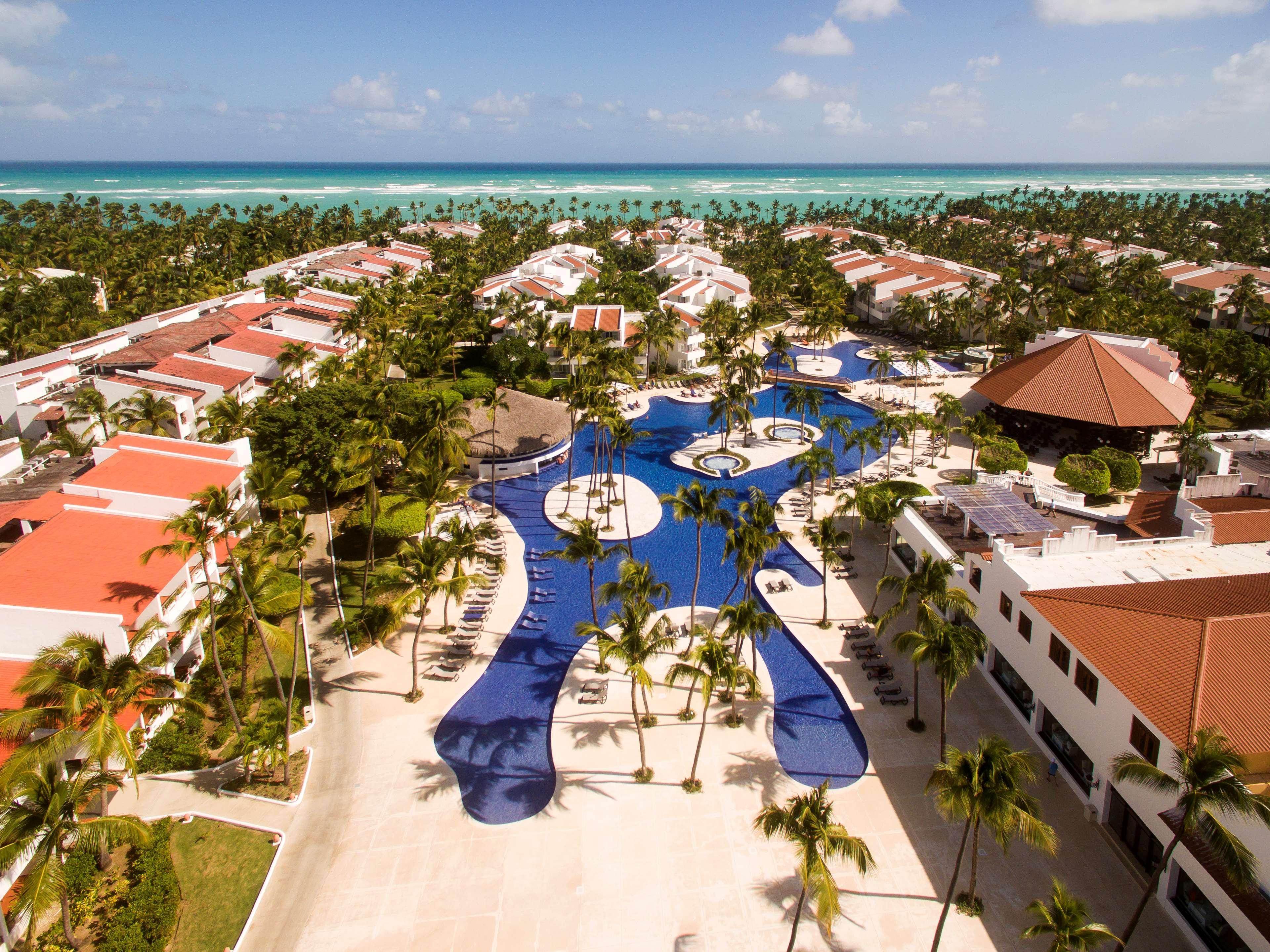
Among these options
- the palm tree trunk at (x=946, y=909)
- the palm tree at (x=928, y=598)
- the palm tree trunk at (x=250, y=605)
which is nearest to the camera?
the palm tree trunk at (x=946, y=909)

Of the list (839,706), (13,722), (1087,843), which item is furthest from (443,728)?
(1087,843)

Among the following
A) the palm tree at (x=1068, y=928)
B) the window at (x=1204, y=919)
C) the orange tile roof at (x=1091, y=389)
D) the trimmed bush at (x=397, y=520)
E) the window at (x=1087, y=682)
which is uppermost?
the orange tile roof at (x=1091, y=389)

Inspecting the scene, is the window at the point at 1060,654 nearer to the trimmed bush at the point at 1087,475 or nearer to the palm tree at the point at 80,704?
the trimmed bush at the point at 1087,475

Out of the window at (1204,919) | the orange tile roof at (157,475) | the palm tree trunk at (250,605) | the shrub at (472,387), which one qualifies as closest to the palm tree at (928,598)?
the window at (1204,919)

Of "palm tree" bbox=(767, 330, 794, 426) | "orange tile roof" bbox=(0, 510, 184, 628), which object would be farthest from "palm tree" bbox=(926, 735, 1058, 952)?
"palm tree" bbox=(767, 330, 794, 426)

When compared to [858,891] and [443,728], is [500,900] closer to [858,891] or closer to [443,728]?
[443,728]

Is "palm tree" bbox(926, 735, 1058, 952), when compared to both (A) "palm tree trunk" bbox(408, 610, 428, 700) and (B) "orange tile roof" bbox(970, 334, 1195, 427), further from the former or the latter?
(B) "orange tile roof" bbox(970, 334, 1195, 427)

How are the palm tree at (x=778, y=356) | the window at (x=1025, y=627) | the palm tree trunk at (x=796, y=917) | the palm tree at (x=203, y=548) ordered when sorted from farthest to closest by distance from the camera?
the palm tree at (x=778, y=356)
the window at (x=1025, y=627)
the palm tree at (x=203, y=548)
the palm tree trunk at (x=796, y=917)
